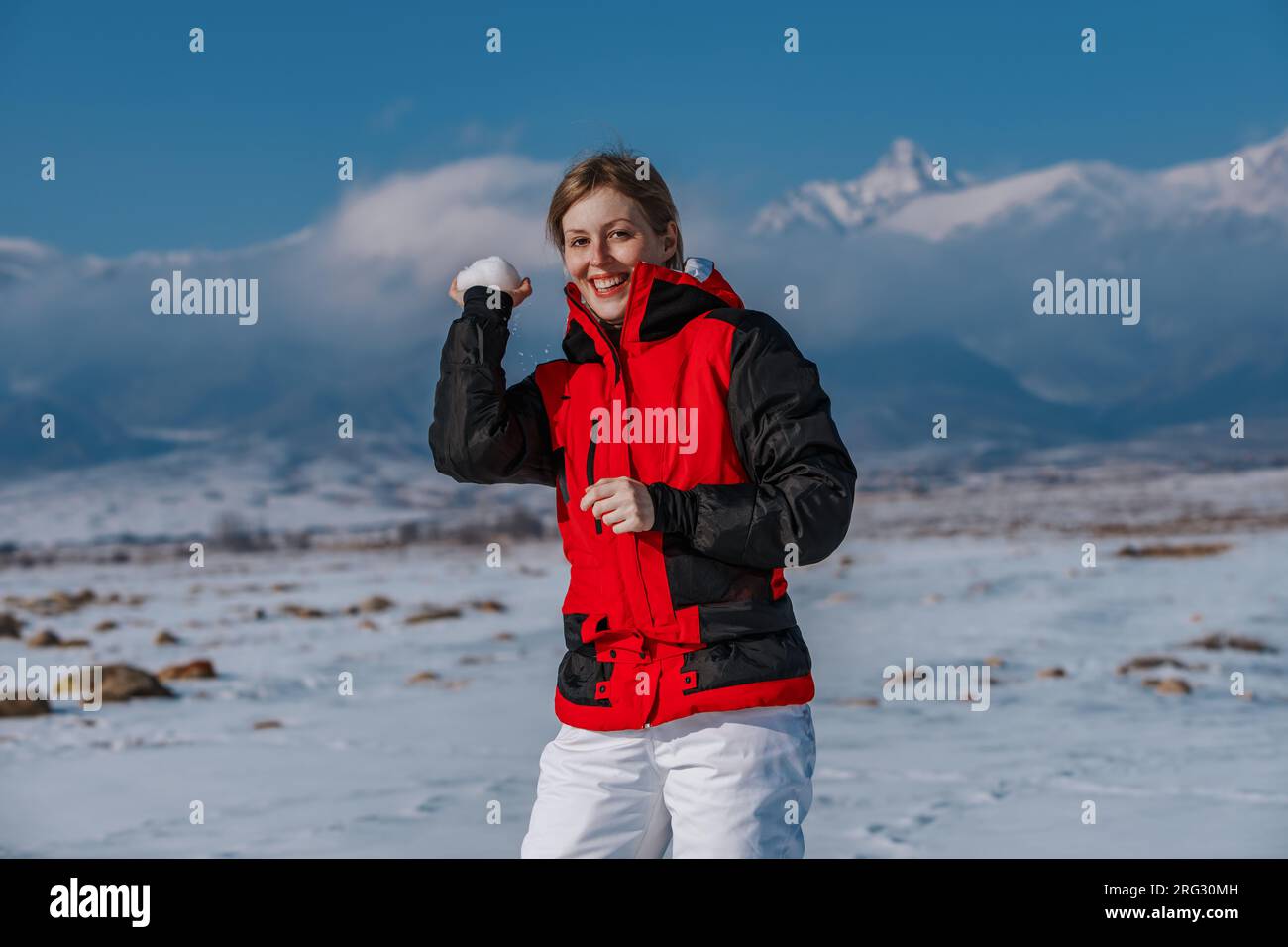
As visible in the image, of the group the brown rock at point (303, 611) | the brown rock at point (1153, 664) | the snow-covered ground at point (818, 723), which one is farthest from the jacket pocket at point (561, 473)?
the brown rock at point (303, 611)

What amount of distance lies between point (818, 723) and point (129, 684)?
3.28m

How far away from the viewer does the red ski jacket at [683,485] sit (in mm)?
1705

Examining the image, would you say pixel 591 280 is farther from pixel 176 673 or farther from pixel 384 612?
pixel 384 612

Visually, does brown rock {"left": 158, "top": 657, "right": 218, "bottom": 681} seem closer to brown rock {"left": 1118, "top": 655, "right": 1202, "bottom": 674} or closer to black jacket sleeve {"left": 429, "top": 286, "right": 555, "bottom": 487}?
brown rock {"left": 1118, "top": 655, "right": 1202, "bottom": 674}

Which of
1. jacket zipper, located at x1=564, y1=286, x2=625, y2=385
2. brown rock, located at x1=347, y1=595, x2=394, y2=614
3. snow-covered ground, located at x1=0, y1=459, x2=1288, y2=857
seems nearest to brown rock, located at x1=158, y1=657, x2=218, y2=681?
snow-covered ground, located at x1=0, y1=459, x2=1288, y2=857

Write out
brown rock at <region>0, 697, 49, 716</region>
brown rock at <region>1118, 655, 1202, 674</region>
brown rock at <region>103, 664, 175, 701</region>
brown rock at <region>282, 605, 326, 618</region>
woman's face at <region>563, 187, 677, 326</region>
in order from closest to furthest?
woman's face at <region>563, 187, 677, 326</region>, brown rock at <region>0, 697, 49, 716</region>, brown rock at <region>103, 664, 175, 701</region>, brown rock at <region>1118, 655, 1202, 674</region>, brown rock at <region>282, 605, 326, 618</region>

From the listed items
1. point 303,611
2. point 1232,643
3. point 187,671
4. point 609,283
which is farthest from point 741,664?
point 303,611

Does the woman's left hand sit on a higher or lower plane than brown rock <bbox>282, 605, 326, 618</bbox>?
higher

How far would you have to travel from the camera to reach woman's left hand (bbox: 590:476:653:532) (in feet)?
5.45

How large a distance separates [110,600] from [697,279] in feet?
30.0

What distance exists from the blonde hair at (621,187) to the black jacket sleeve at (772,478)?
28cm

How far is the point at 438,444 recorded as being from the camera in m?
1.90

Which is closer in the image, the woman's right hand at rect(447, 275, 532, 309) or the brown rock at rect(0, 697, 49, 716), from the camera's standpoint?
the woman's right hand at rect(447, 275, 532, 309)

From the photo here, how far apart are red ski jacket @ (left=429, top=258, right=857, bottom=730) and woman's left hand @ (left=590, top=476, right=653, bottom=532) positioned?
0.02 metres
